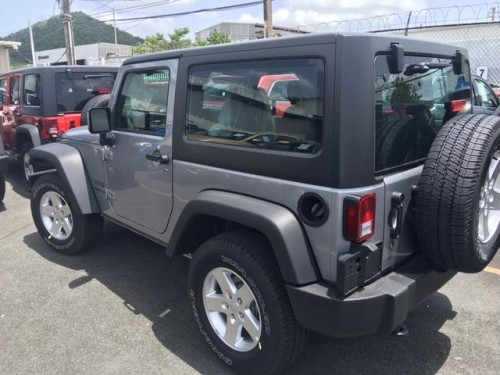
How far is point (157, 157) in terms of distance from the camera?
3.14m

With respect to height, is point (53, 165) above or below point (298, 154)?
below

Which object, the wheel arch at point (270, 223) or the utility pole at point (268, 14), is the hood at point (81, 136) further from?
the utility pole at point (268, 14)

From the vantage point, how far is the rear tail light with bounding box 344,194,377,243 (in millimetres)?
2098

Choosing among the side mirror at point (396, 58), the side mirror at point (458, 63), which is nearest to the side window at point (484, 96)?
the side mirror at point (458, 63)

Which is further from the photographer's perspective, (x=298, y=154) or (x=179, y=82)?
(x=179, y=82)

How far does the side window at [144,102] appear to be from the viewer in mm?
3166

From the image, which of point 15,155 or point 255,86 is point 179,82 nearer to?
point 255,86

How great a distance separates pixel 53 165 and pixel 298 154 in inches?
116

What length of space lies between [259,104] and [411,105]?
2.84ft

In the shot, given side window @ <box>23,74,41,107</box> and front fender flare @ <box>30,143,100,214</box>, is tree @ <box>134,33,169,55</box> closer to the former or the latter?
side window @ <box>23,74,41,107</box>

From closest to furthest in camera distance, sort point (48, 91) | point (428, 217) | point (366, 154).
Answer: point (366, 154)
point (428, 217)
point (48, 91)

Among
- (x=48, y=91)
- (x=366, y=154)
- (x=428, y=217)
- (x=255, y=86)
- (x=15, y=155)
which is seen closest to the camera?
(x=366, y=154)

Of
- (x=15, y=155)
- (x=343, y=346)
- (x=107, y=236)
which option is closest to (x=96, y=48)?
(x=15, y=155)

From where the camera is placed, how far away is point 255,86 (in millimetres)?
2508
